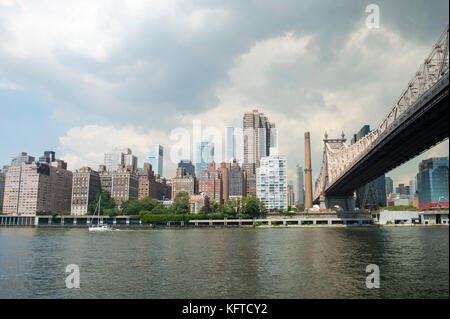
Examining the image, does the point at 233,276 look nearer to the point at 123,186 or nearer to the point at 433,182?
the point at 433,182

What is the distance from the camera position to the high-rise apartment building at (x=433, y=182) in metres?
11.2

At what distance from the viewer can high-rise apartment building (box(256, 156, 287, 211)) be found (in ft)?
633

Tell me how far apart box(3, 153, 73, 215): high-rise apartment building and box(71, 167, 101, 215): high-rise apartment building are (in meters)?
11.9

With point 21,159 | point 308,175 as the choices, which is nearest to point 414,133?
point 308,175

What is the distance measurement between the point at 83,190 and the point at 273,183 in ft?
323

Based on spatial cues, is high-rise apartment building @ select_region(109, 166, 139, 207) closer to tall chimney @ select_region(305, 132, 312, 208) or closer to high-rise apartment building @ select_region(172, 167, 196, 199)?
high-rise apartment building @ select_region(172, 167, 196, 199)

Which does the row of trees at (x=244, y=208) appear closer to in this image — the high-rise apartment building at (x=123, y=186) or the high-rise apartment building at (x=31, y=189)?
the high-rise apartment building at (x=123, y=186)

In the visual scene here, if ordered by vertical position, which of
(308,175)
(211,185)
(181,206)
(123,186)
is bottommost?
(181,206)

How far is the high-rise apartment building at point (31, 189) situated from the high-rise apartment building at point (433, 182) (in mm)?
174603

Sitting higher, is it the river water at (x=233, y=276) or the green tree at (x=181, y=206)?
the green tree at (x=181, y=206)

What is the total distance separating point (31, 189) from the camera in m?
164

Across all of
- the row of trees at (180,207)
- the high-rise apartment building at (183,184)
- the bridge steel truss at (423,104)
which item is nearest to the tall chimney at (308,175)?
the row of trees at (180,207)
